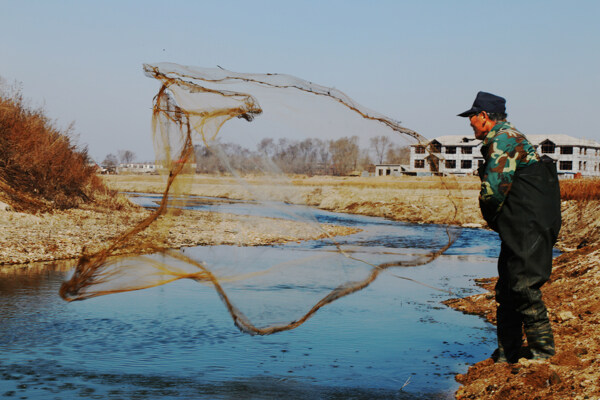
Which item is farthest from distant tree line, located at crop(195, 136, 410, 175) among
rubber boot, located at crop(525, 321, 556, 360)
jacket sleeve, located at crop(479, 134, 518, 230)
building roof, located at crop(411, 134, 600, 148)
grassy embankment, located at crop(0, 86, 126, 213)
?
building roof, located at crop(411, 134, 600, 148)

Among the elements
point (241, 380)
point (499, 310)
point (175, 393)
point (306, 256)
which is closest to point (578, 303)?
point (499, 310)

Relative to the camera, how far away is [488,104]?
19.0 feet

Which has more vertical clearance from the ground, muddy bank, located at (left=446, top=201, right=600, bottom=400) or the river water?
muddy bank, located at (left=446, top=201, right=600, bottom=400)

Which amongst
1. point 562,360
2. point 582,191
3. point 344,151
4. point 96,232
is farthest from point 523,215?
point 582,191

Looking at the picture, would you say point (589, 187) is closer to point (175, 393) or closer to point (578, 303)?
point (578, 303)

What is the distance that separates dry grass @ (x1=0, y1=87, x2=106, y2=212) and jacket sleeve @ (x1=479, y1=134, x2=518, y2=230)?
2316cm

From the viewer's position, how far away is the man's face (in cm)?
579

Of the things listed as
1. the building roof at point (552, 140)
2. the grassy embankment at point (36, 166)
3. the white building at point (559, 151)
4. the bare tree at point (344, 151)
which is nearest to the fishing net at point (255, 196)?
the bare tree at point (344, 151)

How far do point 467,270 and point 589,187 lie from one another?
15.6 meters

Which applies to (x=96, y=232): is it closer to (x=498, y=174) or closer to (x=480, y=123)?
(x=480, y=123)

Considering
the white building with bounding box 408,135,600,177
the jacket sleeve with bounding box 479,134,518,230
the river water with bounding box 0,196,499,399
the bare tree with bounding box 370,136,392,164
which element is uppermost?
the white building with bounding box 408,135,600,177

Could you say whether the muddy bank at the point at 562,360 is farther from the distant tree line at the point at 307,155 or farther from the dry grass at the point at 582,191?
the dry grass at the point at 582,191

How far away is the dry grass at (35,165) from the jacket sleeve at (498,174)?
23162 millimetres

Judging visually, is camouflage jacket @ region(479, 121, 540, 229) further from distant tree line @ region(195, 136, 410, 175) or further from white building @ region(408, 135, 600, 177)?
white building @ region(408, 135, 600, 177)
